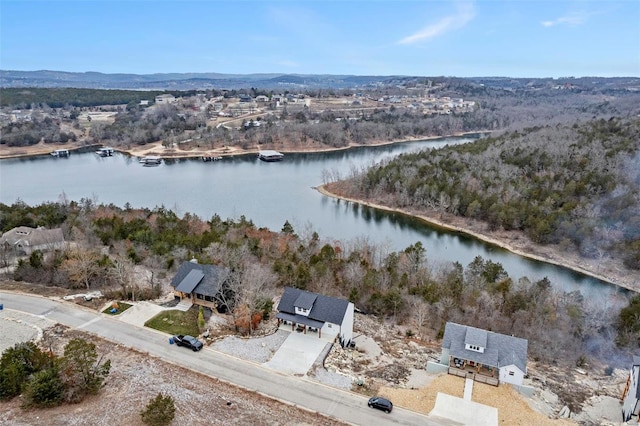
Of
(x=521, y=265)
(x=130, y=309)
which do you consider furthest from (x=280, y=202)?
(x=130, y=309)

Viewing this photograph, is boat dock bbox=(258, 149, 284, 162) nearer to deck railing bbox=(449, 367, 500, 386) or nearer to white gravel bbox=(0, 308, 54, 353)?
white gravel bbox=(0, 308, 54, 353)

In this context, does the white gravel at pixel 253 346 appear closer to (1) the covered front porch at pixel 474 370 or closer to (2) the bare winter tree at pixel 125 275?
(2) the bare winter tree at pixel 125 275

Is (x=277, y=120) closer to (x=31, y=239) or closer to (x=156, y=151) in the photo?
(x=156, y=151)

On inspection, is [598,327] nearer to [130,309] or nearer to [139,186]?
[130,309]

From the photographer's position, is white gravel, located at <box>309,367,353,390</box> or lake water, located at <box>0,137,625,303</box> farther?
lake water, located at <box>0,137,625,303</box>

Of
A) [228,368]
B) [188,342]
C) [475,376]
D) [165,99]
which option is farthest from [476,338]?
[165,99]

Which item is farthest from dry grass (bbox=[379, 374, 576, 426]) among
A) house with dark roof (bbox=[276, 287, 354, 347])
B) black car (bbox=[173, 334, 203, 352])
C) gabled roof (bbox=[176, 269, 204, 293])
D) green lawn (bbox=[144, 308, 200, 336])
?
gabled roof (bbox=[176, 269, 204, 293])
